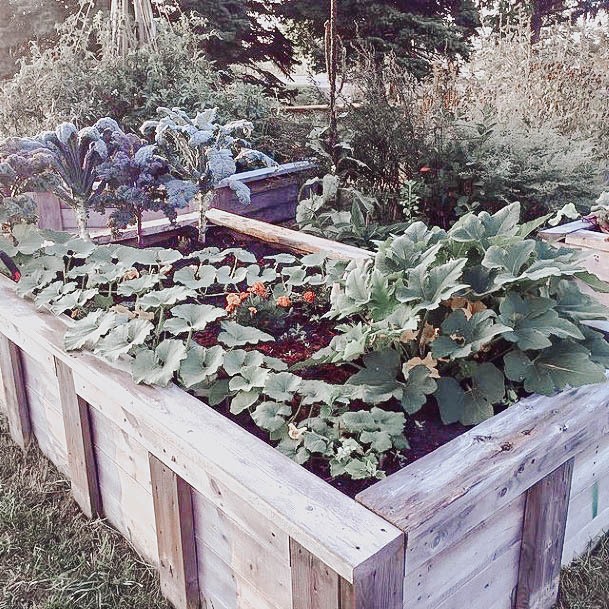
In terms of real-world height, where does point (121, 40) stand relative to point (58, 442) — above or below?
above

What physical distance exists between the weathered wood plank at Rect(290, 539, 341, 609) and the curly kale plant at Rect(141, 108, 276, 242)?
1.59 meters

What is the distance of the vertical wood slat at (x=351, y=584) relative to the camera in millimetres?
968

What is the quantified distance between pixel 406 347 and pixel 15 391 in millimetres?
1302

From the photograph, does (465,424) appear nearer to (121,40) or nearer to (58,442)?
(58,442)

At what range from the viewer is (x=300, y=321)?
2.03 metres

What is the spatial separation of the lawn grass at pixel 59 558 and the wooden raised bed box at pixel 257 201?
238 cm

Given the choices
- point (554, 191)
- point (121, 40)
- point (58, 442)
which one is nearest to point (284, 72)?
point (121, 40)

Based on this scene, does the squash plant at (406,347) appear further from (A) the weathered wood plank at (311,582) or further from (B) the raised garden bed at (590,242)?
(B) the raised garden bed at (590,242)

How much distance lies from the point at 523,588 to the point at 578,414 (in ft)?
1.25

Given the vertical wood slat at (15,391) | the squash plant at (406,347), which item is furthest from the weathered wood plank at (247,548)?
the vertical wood slat at (15,391)

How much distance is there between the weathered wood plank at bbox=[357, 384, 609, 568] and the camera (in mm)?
1072

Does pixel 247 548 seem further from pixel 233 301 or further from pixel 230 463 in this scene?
pixel 233 301

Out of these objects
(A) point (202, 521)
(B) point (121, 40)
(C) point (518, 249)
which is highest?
(B) point (121, 40)

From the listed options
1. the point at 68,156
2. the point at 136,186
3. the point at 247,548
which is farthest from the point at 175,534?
the point at 68,156
